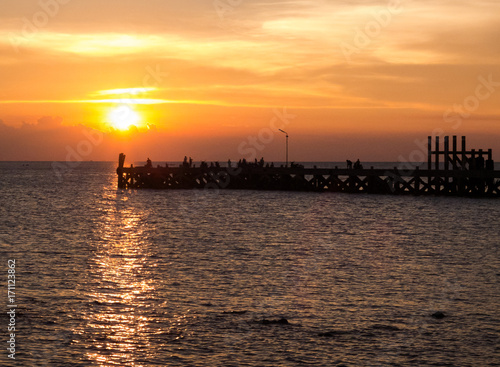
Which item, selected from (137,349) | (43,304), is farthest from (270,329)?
(43,304)

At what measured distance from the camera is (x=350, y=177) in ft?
219

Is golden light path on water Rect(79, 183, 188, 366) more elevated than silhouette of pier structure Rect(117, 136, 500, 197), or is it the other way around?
silhouette of pier structure Rect(117, 136, 500, 197)

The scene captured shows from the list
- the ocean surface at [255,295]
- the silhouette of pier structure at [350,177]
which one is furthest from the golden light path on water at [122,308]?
the silhouette of pier structure at [350,177]

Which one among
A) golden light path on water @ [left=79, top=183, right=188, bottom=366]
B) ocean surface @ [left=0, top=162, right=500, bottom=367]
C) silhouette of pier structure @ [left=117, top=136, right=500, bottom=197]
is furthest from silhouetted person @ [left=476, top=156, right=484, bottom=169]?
golden light path on water @ [left=79, top=183, right=188, bottom=366]

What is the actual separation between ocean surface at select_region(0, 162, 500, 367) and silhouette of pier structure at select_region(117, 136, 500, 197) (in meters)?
19.4

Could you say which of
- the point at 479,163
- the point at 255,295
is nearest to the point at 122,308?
the point at 255,295

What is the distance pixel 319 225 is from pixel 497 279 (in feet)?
64.2

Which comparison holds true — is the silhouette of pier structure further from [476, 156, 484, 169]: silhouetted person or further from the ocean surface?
the ocean surface

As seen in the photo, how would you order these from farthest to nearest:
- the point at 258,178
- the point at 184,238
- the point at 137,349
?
the point at 258,178 → the point at 184,238 → the point at 137,349

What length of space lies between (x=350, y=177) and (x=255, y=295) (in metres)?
48.0

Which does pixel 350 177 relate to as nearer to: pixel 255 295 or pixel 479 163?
pixel 479 163

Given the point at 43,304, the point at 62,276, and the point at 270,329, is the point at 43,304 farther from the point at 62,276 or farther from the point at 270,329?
the point at 270,329

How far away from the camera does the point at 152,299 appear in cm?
1936

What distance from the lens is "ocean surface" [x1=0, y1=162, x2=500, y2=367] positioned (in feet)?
48.2
